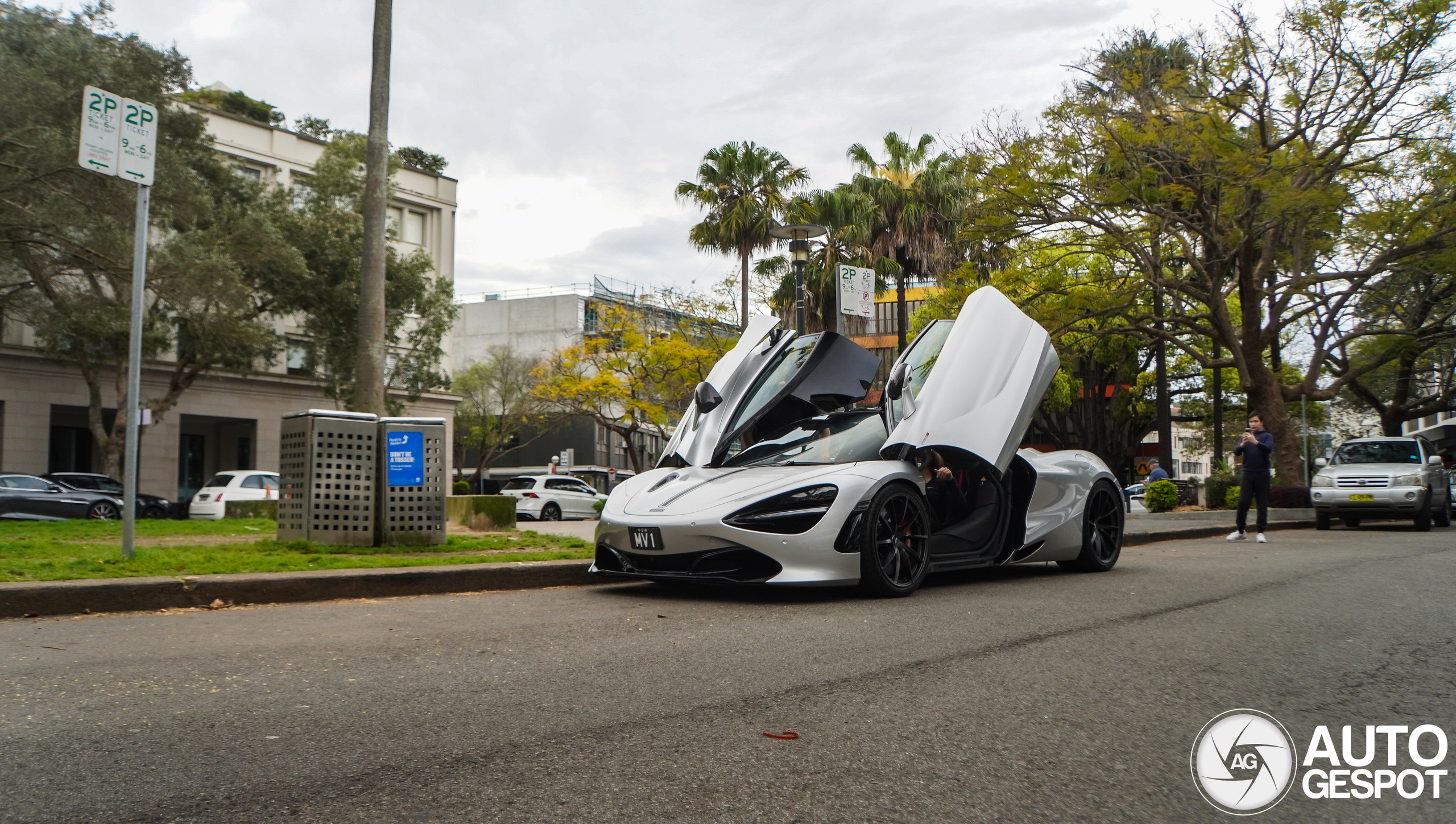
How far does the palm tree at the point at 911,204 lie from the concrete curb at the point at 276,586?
20052 mm

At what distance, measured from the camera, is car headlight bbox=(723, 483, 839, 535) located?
6.36 metres

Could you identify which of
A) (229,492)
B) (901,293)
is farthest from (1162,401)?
(229,492)

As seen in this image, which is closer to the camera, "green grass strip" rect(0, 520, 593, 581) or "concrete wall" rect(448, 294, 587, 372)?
"green grass strip" rect(0, 520, 593, 581)

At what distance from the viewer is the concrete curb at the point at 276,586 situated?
5.95 meters

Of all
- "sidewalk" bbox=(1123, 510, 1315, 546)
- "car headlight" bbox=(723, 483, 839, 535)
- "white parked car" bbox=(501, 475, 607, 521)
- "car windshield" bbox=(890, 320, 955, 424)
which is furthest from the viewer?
"white parked car" bbox=(501, 475, 607, 521)

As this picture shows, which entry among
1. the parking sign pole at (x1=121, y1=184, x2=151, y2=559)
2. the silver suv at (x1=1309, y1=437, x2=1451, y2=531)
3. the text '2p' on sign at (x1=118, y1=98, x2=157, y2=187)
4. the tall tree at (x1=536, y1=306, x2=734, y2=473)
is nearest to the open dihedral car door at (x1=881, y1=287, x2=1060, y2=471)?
the parking sign pole at (x1=121, y1=184, x2=151, y2=559)

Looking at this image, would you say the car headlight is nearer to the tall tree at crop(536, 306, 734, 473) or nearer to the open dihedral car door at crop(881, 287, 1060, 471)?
the open dihedral car door at crop(881, 287, 1060, 471)

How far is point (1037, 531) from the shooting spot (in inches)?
317

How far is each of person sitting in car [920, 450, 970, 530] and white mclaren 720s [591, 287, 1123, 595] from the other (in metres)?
0.01

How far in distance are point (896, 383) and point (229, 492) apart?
71.4 ft

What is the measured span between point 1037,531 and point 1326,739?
4.89m

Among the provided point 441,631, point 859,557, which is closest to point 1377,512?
point 859,557

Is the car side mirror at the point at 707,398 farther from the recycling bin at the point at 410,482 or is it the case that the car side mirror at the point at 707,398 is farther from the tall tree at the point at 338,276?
the tall tree at the point at 338,276

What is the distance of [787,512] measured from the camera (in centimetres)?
641
